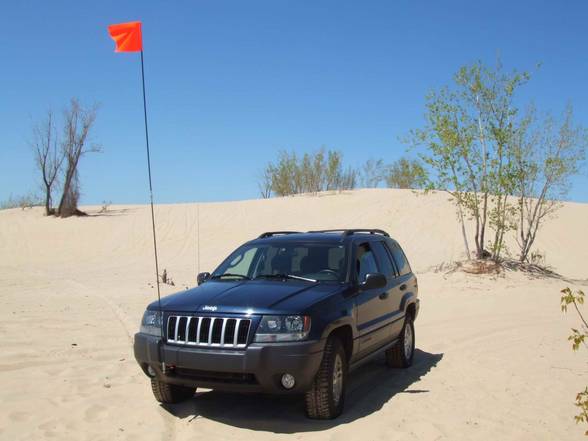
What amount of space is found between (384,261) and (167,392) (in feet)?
10.4

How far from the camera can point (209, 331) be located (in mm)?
5223

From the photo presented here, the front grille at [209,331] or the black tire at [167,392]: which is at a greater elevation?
the front grille at [209,331]

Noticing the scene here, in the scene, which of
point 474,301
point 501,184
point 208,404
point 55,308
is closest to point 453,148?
point 501,184

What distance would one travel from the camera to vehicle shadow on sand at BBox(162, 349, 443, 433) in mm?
5414

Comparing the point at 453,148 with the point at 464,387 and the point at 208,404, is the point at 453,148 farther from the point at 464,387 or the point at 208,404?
the point at 208,404

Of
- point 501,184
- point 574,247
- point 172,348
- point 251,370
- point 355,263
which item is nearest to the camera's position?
point 251,370

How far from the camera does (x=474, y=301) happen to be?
47.3 ft

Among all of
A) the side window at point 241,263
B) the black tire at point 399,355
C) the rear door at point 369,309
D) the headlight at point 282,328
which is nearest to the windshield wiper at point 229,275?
the side window at point 241,263

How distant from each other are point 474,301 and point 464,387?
26.5ft

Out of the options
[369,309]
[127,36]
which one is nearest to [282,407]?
[369,309]

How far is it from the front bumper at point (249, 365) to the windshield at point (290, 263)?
4.13 ft

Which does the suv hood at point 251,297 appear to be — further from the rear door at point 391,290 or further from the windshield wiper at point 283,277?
the rear door at point 391,290

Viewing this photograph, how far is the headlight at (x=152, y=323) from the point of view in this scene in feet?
18.4

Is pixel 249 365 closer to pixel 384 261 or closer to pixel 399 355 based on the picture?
pixel 384 261
